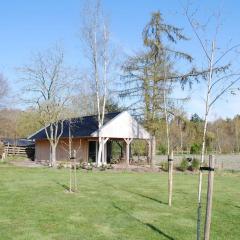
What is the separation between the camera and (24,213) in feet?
32.8

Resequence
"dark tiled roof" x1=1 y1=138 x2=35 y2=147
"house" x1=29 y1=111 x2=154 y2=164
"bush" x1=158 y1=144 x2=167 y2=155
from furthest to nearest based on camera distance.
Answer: "bush" x1=158 y1=144 x2=167 y2=155
"dark tiled roof" x1=1 y1=138 x2=35 y2=147
"house" x1=29 y1=111 x2=154 y2=164

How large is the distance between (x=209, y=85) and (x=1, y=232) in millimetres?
5348

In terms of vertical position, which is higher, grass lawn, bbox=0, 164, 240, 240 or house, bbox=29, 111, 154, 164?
house, bbox=29, 111, 154, 164

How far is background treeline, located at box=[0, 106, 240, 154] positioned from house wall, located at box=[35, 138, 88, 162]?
282cm

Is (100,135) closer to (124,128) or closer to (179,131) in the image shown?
(124,128)

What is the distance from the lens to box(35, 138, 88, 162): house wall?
124ft

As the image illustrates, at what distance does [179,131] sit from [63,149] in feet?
35.4

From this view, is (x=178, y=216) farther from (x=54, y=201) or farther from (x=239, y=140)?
(x=239, y=140)

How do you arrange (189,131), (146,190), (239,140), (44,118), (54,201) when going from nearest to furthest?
(54,201) < (146,190) < (189,131) < (44,118) < (239,140)

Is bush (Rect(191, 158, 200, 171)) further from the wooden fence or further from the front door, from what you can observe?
the wooden fence

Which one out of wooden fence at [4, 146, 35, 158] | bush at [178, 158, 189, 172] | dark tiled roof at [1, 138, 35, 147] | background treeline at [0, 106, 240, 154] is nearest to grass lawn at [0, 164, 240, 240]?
background treeline at [0, 106, 240, 154]

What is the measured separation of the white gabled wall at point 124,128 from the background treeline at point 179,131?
5.11 ft

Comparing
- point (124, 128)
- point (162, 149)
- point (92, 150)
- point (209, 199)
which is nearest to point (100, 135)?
point (124, 128)

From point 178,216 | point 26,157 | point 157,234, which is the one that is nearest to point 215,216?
point 178,216
